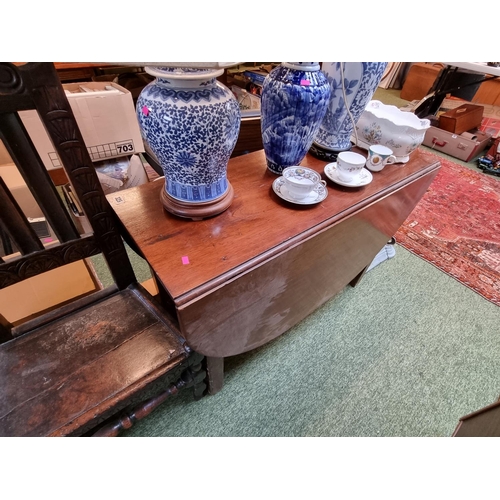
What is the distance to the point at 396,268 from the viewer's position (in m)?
1.60

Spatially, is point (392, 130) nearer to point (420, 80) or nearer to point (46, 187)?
point (46, 187)

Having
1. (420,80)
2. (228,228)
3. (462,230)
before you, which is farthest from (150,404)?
(420,80)

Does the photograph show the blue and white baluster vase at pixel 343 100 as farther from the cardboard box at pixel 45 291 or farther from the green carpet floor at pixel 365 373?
the cardboard box at pixel 45 291

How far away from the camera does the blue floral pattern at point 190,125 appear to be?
1.58 feet

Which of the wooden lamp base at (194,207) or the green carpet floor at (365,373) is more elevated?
the wooden lamp base at (194,207)

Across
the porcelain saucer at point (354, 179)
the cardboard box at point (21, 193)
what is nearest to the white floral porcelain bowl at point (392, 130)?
the porcelain saucer at point (354, 179)

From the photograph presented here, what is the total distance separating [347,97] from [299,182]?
36 centimetres

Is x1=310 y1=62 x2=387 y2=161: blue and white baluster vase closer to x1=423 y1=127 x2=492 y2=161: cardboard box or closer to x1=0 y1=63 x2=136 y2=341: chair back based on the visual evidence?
x1=0 y1=63 x2=136 y2=341: chair back

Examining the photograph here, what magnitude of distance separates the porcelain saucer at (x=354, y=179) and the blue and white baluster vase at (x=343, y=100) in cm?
9

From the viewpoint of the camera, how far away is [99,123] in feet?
3.94

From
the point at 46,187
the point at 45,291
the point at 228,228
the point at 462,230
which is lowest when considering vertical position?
the point at 462,230

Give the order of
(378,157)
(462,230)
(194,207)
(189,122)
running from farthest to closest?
(462,230), (378,157), (194,207), (189,122)

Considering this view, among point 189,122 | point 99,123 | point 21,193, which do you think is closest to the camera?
point 189,122
